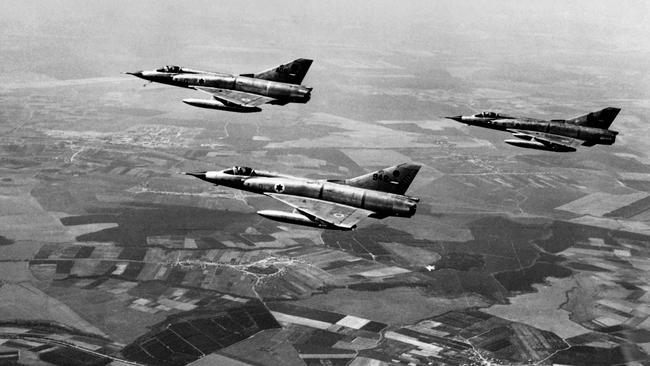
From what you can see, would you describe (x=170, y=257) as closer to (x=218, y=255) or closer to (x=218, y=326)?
(x=218, y=255)

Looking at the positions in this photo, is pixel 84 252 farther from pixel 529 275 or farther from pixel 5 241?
pixel 529 275

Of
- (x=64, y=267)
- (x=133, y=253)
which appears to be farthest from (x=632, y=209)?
(x=64, y=267)

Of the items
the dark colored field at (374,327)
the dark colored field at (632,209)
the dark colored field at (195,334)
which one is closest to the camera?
the dark colored field at (195,334)

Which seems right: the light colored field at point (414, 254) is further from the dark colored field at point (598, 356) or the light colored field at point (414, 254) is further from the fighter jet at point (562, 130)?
the fighter jet at point (562, 130)

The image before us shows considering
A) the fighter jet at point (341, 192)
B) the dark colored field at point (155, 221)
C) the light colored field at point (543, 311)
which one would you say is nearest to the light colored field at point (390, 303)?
the light colored field at point (543, 311)

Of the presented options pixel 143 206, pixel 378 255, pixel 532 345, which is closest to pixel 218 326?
pixel 378 255

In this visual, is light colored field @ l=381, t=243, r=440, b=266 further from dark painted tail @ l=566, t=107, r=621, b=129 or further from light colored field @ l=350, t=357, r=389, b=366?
dark painted tail @ l=566, t=107, r=621, b=129
